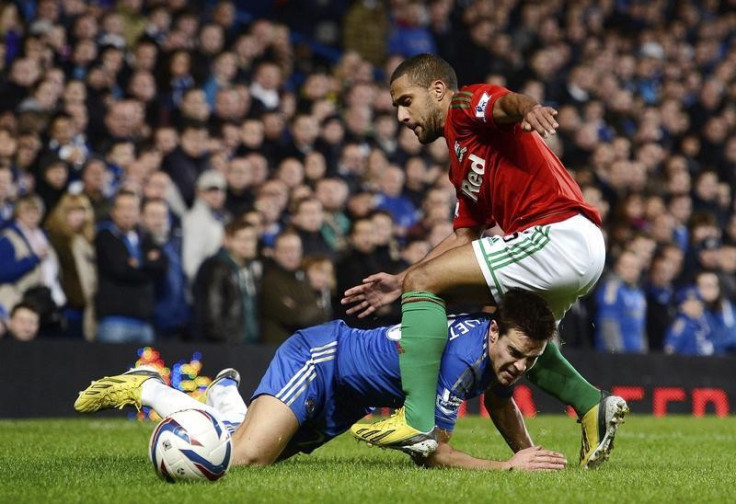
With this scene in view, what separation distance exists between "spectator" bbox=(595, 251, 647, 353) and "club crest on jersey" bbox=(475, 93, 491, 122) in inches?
300

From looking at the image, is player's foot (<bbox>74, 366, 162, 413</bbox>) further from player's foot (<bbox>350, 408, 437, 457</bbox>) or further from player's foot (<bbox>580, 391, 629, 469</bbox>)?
player's foot (<bbox>580, 391, 629, 469</bbox>)

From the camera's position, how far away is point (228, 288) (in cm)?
1187

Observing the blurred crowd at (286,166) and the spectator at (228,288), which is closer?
the blurred crowd at (286,166)

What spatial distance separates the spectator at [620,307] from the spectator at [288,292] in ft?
11.8

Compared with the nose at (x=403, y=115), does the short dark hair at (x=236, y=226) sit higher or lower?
lower

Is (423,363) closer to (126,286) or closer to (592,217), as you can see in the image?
(592,217)

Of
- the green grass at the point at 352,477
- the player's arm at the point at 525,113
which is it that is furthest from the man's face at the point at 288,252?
the player's arm at the point at 525,113

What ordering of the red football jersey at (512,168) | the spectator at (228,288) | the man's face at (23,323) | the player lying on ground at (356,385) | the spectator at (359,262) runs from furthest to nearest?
the spectator at (359,262) < the spectator at (228,288) < the man's face at (23,323) < the red football jersey at (512,168) < the player lying on ground at (356,385)

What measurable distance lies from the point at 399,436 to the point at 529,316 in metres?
0.92

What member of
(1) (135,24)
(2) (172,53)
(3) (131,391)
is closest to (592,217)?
(3) (131,391)

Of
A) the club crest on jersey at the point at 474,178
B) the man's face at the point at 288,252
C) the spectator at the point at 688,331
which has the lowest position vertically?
the spectator at the point at 688,331

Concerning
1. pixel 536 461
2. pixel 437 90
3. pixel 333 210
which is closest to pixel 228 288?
pixel 333 210

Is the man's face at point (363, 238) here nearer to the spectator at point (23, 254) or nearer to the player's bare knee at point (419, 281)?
the spectator at point (23, 254)

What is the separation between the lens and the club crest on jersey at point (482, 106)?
22.6 ft
